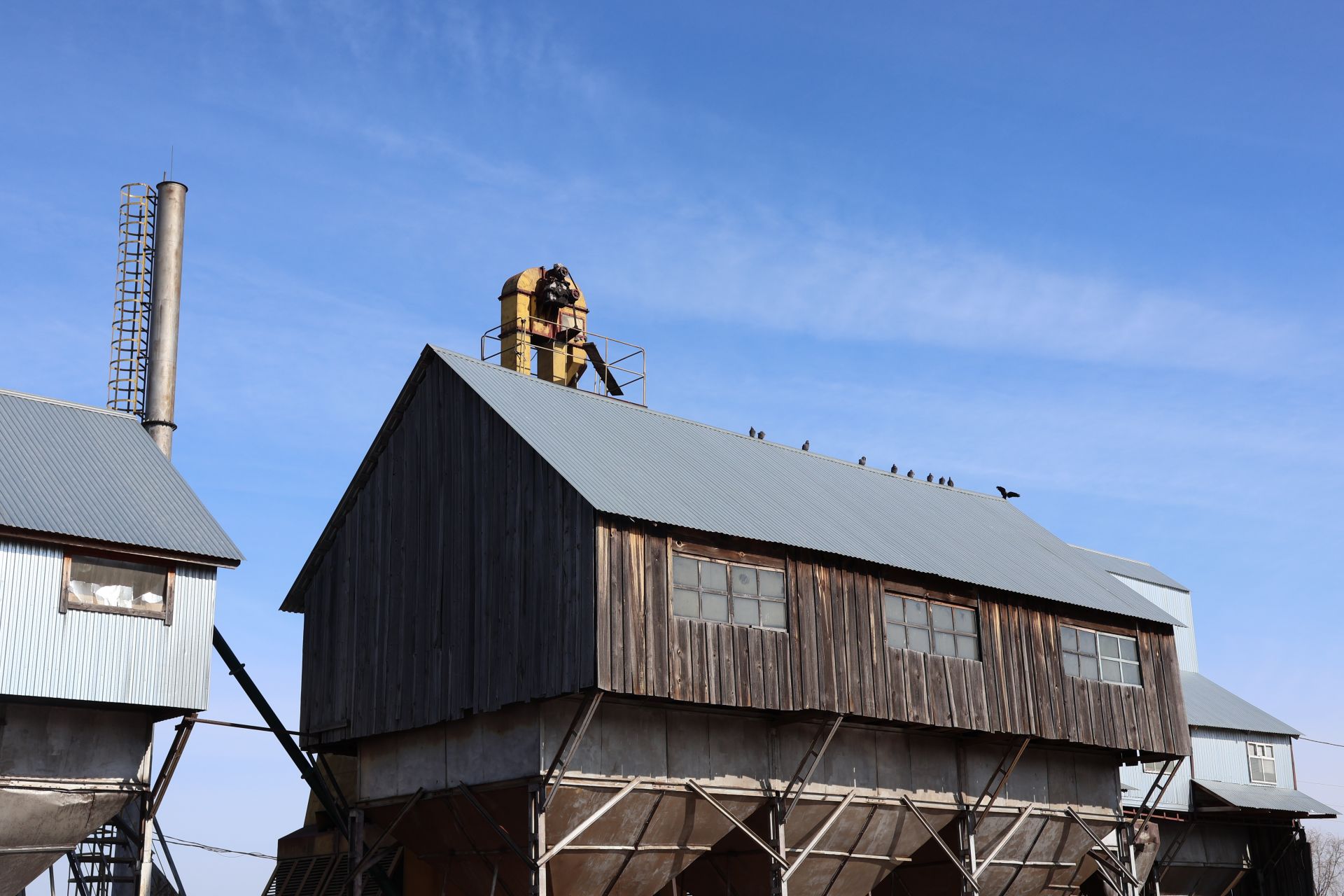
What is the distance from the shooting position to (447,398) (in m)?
34.4

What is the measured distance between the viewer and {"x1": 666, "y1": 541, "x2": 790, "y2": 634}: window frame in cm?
3064

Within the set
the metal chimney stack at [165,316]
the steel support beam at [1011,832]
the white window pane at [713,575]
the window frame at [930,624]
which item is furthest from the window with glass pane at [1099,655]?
the metal chimney stack at [165,316]

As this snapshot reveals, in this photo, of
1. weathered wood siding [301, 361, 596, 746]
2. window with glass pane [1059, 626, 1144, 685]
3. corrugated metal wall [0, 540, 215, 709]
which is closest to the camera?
corrugated metal wall [0, 540, 215, 709]

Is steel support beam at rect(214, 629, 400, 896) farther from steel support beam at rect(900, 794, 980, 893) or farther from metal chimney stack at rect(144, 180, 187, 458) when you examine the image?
steel support beam at rect(900, 794, 980, 893)

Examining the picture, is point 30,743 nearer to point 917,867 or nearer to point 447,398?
point 447,398

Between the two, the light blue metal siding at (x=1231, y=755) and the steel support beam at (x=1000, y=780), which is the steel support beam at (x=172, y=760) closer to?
the steel support beam at (x=1000, y=780)

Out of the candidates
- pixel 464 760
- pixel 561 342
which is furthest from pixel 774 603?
pixel 561 342

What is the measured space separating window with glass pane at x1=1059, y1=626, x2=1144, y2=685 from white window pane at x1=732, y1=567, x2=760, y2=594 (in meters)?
10.4

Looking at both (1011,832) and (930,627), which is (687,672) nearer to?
(930,627)

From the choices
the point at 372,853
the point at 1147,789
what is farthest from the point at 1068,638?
the point at 372,853

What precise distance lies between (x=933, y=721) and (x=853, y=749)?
195cm

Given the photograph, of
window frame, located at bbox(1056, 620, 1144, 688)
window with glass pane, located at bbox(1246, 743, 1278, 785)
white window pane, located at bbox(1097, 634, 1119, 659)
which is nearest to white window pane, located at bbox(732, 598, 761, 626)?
window frame, located at bbox(1056, 620, 1144, 688)

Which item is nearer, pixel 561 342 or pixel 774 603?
pixel 774 603

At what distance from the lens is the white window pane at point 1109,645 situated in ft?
129
